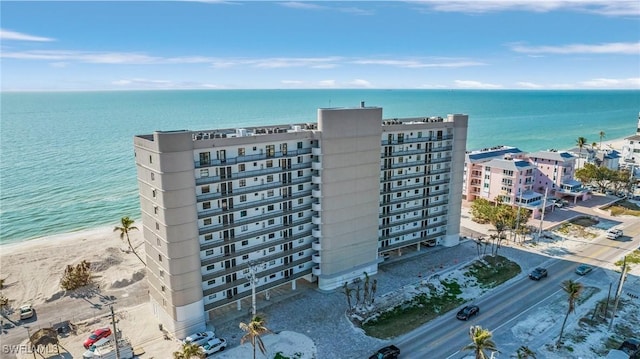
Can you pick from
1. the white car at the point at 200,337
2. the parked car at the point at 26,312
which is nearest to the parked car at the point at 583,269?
the white car at the point at 200,337

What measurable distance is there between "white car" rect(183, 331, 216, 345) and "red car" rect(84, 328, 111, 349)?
9.81m

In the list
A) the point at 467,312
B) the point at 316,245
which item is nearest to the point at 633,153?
the point at 467,312

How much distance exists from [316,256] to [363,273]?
343 inches

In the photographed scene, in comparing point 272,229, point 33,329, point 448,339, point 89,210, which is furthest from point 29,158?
point 448,339

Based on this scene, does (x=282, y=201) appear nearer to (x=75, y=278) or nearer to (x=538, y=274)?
(x=75, y=278)

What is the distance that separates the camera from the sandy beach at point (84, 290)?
50.2m

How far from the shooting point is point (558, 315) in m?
53.2

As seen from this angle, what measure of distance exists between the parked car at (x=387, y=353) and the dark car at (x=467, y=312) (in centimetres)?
1160

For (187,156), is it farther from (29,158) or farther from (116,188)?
(29,158)

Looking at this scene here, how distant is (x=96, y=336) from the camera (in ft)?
158

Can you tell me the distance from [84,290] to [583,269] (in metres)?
76.9

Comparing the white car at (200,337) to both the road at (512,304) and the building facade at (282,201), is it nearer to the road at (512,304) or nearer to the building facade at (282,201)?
the building facade at (282,201)

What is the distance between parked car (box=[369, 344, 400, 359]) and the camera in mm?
43938

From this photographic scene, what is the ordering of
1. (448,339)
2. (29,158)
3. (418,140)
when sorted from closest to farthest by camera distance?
(448,339) < (418,140) < (29,158)
